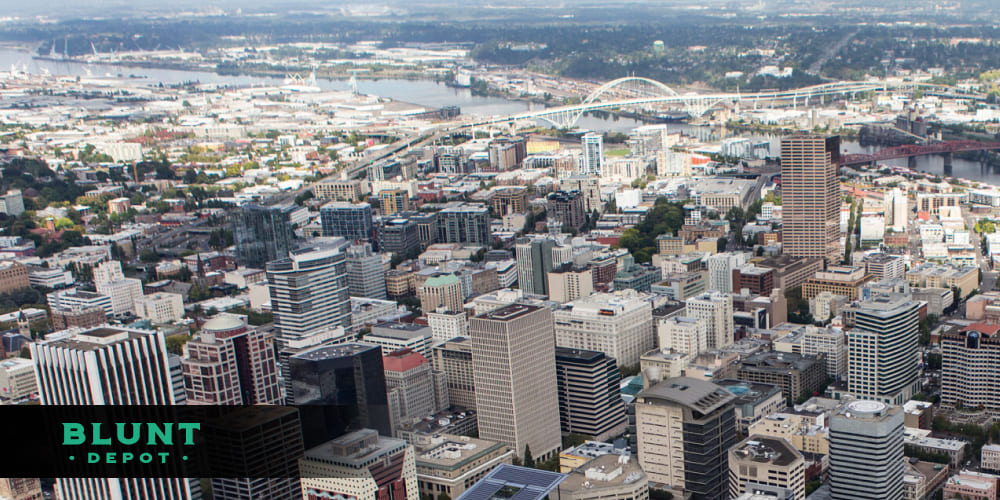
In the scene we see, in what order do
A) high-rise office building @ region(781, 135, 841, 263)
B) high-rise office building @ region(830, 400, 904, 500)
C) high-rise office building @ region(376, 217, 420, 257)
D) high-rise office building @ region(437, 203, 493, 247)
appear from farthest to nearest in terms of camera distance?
high-rise office building @ region(437, 203, 493, 247), high-rise office building @ region(376, 217, 420, 257), high-rise office building @ region(781, 135, 841, 263), high-rise office building @ region(830, 400, 904, 500)

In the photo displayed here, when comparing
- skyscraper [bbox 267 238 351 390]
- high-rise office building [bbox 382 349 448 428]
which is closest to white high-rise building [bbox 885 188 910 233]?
skyscraper [bbox 267 238 351 390]

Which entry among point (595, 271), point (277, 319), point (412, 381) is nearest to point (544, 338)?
point (412, 381)

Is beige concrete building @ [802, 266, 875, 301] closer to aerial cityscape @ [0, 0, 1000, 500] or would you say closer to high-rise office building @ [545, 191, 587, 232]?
aerial cityscape @ [0, 0, 1000, 500]

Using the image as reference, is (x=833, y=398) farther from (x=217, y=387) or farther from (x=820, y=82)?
(x=820, y=82)

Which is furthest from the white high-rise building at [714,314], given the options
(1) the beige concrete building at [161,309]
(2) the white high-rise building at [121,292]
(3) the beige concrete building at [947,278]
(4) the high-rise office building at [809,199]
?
(2) the white high-rise building at [121,292]

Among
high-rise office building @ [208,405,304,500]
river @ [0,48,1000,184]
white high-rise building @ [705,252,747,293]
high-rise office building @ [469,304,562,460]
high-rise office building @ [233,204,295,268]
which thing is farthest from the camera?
river @ [0,48,1000,184]

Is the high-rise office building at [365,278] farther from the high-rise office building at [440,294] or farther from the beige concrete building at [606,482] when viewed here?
the beige concrete building at [606,482]

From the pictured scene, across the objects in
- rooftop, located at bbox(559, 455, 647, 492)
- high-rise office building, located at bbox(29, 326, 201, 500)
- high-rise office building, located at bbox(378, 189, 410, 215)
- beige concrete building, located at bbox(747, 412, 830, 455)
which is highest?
high-rise office building, located at bbox(29, 326, 201, 500)
